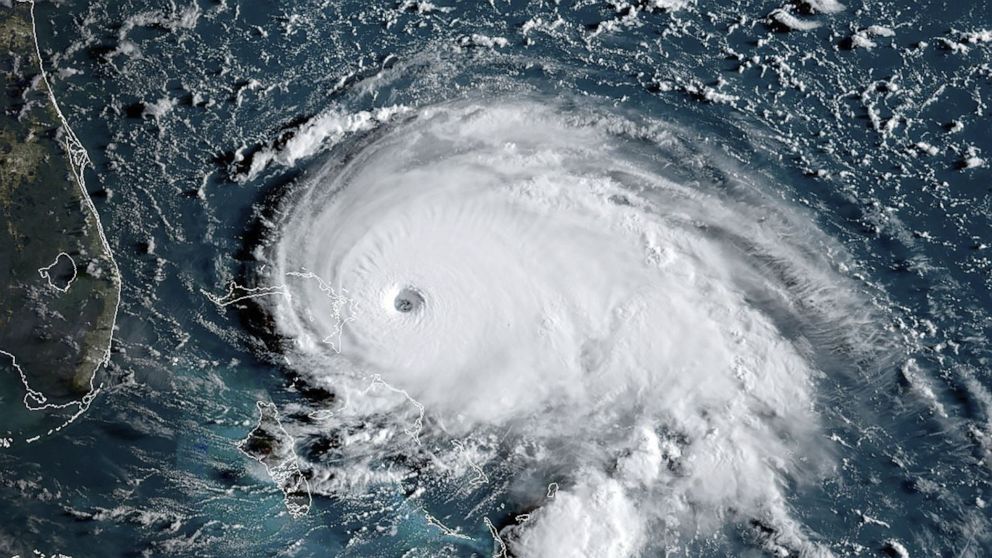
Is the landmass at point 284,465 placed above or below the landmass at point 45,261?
below

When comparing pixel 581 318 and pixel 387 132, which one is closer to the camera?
pixel 581 318

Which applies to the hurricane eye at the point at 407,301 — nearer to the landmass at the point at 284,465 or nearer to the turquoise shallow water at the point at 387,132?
the turquoise shallow water at the point at 387,132

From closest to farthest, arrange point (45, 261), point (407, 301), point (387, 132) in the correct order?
1. point (407, 301)
2. point (45, 261)
3. point (387, 132)

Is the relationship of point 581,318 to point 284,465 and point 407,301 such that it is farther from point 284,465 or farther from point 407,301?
point 284,465

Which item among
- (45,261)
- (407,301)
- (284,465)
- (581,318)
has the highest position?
(45,261)

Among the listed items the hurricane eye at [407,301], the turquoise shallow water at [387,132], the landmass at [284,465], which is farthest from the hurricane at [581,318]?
the landmass at [284,465]

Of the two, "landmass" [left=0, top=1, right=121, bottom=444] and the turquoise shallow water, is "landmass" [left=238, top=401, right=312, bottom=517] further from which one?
"landmass" [left=0, top=1, right=121, bottom=444]

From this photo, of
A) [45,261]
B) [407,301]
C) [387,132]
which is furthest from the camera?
[387,132]

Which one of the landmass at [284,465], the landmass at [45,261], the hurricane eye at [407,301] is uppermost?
the landmass at [45,261]

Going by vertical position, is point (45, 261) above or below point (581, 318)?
above

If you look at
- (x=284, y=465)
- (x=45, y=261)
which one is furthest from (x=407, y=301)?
(x=45, y=261)
